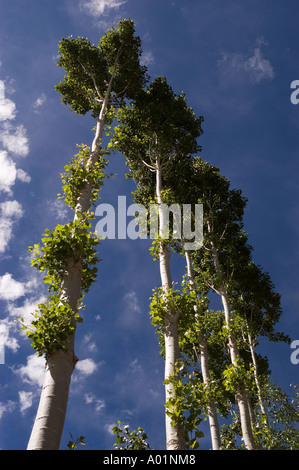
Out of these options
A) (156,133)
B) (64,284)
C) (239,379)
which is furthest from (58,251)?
(156,133)

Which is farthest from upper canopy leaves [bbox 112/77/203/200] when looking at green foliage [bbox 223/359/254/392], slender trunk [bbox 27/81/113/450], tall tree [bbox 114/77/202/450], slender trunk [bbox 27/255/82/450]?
slender trunk [bbox 27/255/82/450]

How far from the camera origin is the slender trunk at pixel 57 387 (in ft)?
15.3

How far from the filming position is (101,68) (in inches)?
633

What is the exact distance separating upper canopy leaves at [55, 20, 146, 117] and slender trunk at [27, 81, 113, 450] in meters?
10.9

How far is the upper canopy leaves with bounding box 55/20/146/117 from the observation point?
631 inches

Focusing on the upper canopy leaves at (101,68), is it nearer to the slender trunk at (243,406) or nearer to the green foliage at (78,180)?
the green foliage at (78,180)

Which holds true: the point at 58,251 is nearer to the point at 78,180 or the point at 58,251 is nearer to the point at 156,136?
the point at 78,180

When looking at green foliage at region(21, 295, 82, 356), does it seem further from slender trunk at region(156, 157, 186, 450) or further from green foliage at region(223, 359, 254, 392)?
green foliage at region(223, 359, 254, 392)

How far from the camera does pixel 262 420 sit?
523 inches

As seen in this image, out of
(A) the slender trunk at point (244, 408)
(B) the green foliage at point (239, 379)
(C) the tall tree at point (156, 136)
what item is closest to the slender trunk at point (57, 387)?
(C) the tall tree at point (156, 136)

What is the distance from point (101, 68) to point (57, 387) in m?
14.5

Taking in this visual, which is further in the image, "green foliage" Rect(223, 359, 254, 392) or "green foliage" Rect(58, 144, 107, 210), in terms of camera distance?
"green foliage" Rect(223, 359, 254, 392)

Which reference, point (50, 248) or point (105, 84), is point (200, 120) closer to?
point (105, 84)
